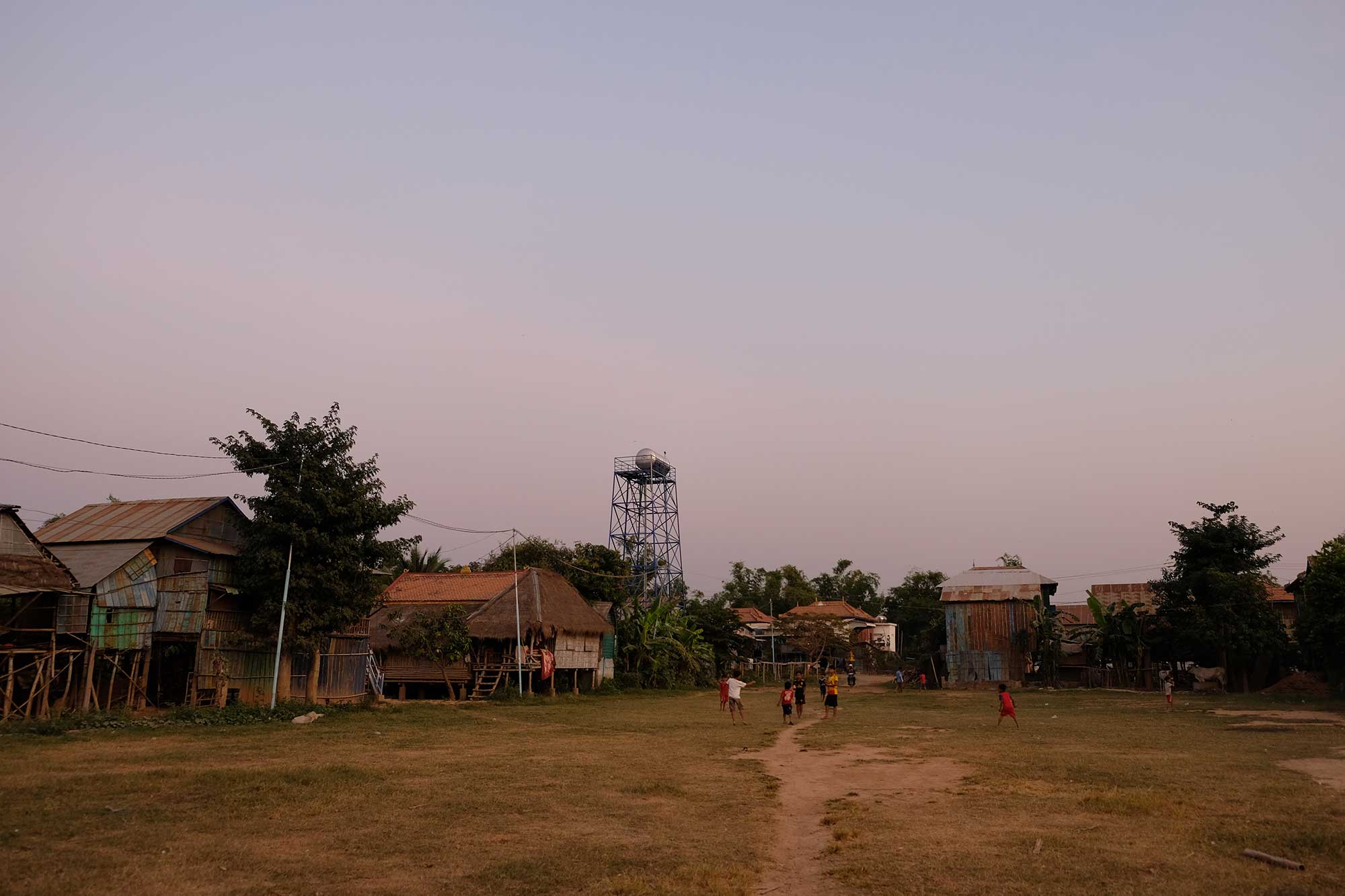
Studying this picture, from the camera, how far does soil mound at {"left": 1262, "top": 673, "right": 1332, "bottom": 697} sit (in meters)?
36.8

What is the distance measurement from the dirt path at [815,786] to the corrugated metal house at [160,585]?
16871mm

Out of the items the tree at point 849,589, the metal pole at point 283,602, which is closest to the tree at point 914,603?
the tree at point 849,589

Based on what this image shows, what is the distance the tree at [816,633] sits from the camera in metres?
69.7

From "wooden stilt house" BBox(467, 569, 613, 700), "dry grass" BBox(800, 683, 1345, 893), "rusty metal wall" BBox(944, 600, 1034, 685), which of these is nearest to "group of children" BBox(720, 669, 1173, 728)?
"dry grass" BBox(800, 683, 1345, 893)

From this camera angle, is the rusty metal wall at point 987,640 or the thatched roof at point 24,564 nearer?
the thatched roof at point 24,564

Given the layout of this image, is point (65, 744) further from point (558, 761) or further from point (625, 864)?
point (625, 864)

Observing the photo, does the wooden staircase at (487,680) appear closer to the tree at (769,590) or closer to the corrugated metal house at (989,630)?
the corrugated metal house at (989,630)

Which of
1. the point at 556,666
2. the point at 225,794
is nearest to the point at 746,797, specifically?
the point at 225,794

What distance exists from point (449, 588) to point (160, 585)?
696 inches

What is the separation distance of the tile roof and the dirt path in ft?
69.9

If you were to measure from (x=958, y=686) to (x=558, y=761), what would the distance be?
36.4m

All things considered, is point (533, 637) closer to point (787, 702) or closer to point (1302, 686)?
point (787, 702)

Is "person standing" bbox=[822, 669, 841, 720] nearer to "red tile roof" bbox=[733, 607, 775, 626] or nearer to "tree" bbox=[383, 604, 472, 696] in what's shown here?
"tree" bbox=[383, 604, 472, 696]

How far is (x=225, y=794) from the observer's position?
12.8 meters
